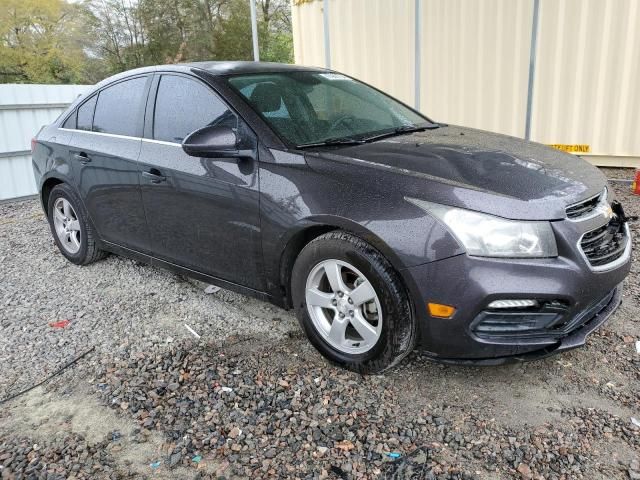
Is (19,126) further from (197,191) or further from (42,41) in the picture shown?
(42,41)

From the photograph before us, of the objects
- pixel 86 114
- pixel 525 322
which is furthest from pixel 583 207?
pixel 86 114

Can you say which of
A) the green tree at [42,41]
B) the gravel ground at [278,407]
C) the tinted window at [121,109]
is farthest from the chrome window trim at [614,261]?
the green tree at [42,41]

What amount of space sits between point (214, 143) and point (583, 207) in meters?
1.90

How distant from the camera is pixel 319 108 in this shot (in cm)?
349

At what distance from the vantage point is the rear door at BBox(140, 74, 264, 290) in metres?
3.11

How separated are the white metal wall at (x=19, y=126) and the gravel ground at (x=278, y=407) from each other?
5401mm

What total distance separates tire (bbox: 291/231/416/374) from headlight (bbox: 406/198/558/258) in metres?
0.38

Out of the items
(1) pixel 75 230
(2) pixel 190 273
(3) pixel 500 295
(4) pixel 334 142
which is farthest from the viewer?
(1) pixel 75 230

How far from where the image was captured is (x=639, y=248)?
177 inches

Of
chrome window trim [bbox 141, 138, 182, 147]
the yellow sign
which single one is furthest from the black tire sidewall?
the yellow sign

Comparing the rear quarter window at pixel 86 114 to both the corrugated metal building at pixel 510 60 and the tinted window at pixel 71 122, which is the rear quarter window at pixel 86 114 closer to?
the tinted window at pixel 71 122

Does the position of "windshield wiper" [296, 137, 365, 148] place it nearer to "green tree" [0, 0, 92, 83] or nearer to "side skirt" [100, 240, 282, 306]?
"side skirt" [100, 240, 282, 306]

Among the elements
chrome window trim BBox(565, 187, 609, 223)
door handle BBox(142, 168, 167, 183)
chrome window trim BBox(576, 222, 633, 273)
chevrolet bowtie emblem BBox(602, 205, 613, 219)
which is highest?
door handle BBox(142, 168, 167, 183)

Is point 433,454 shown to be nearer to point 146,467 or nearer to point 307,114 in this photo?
point 146,467
